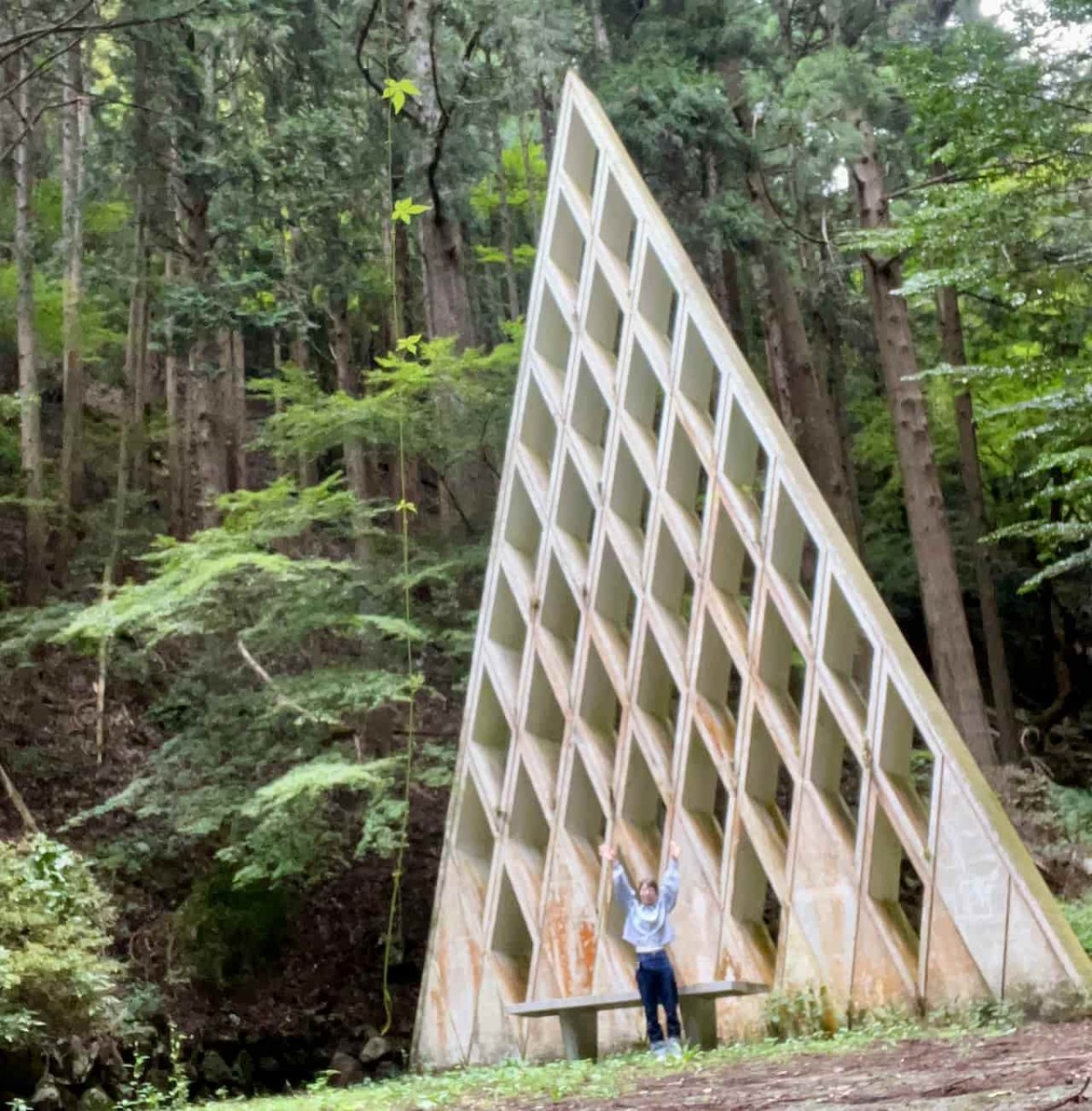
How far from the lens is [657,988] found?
8570 millimetres

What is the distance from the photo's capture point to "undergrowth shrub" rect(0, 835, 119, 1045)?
26.3ft

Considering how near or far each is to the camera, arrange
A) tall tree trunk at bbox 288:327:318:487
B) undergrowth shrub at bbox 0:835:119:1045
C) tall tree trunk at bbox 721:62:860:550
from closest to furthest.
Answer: undergrowth shrub at bbox 0:835:119:1045 → tall tree trunk at bbox 721:62:860:550 → tall tree trunk at bbox 288:327:318:487

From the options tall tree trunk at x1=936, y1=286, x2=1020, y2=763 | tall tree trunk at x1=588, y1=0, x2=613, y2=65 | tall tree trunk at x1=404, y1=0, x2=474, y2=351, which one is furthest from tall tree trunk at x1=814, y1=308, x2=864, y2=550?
tall tree trunk at x1=404, y1=0, x2=474, y2=351

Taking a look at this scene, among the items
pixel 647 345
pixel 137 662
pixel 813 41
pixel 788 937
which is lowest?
pixel 788 937

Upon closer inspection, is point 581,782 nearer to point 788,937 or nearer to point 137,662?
point 788,937

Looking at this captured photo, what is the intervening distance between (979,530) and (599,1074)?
1406cm

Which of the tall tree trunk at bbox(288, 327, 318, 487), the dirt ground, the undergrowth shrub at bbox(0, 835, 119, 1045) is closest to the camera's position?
the dirt ground

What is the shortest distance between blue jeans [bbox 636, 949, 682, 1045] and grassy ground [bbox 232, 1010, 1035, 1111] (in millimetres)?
208

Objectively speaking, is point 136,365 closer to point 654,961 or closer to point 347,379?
point 347,379

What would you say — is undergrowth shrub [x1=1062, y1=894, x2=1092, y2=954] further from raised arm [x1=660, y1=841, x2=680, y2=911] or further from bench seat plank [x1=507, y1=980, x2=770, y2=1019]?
raised arm [x1=660, y1=841, x2=680, y2=911]

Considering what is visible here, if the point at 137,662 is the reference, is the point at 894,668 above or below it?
below

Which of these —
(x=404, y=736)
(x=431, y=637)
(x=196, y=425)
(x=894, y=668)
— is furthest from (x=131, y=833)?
(x=894, y=668)

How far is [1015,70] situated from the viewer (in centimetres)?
1108

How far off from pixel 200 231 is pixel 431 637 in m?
7.44
